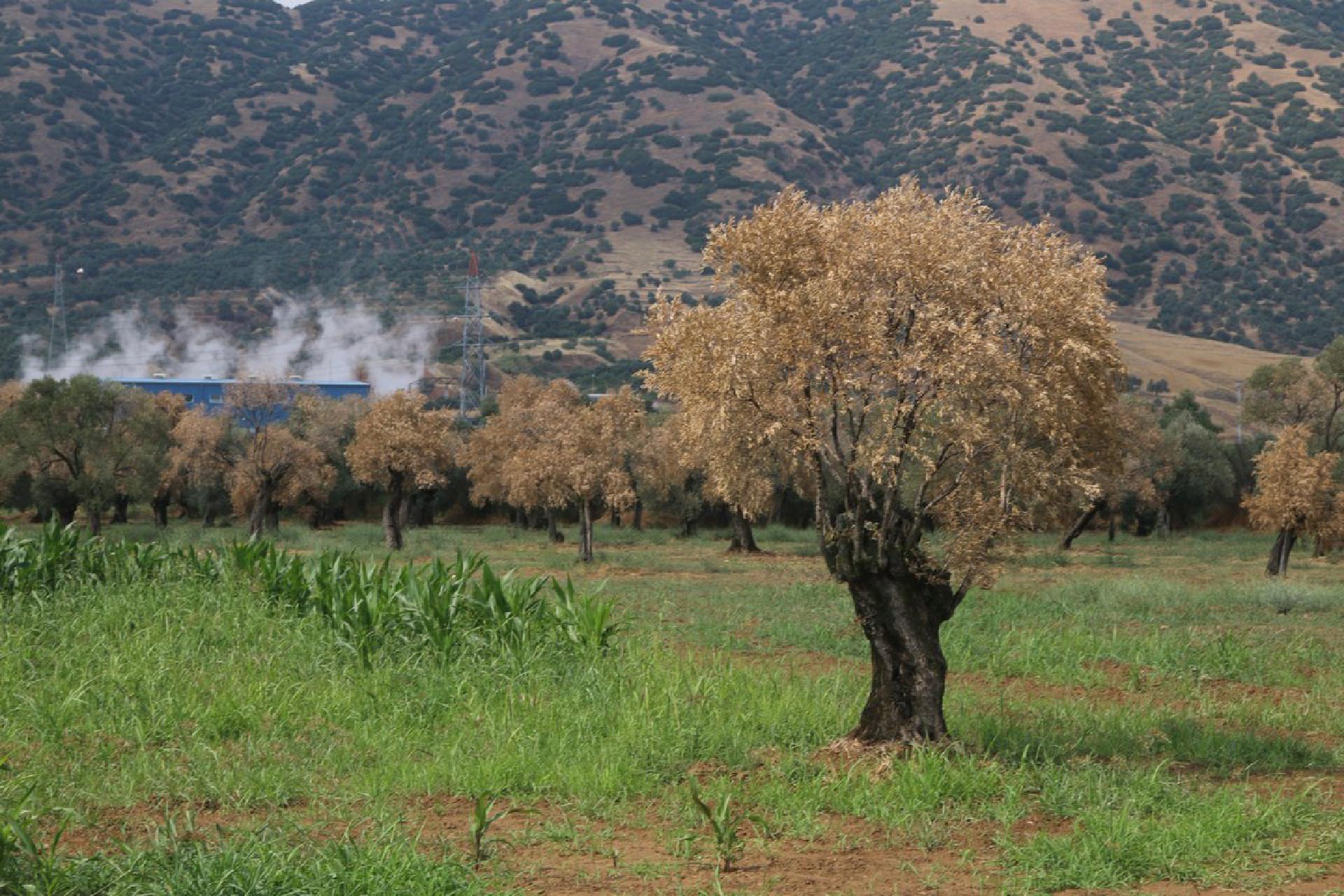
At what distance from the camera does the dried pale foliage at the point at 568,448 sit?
132 ft

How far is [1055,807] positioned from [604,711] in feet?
13.1

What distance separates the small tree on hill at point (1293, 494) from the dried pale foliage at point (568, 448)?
729 inches

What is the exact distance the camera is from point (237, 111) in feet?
530

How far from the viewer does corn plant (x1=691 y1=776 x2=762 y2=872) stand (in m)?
7.96

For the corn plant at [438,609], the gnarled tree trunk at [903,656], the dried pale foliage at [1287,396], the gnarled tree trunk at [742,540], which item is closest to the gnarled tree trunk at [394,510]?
the gnarled tree trunk at [742,540]

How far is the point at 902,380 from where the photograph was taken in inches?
428

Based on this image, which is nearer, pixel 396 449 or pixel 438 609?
pixel 438 609

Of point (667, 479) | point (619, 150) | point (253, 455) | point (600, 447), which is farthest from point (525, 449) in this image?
point (619, 150)

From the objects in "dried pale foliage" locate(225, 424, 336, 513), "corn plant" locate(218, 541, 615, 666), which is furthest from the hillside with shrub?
"corn plant" locate(218, 541, 615, 666)

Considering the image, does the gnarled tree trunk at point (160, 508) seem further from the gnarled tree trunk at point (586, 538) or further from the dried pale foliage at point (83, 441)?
the gnarled tree trunk at point (586, 538)

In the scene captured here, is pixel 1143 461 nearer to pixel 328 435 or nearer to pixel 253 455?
pixel 253 455

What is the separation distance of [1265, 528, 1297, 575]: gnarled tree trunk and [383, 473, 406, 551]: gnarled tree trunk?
27010 millimetres

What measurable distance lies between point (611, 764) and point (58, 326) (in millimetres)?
119188

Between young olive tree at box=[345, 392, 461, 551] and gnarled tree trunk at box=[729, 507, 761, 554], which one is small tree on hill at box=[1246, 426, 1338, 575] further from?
young olive tree at box=[345, 392, 461, 551]
